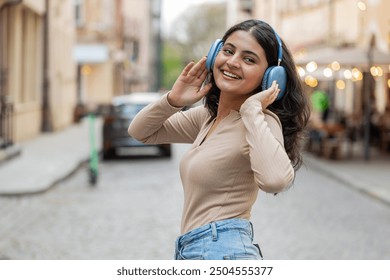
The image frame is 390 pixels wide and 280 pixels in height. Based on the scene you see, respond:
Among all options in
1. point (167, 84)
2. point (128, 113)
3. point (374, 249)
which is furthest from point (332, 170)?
point (167, 84)

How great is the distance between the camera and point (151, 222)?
35.1ft

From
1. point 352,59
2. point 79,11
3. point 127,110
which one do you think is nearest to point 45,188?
point 127,110

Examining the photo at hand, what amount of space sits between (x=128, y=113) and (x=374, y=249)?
12.5 meters

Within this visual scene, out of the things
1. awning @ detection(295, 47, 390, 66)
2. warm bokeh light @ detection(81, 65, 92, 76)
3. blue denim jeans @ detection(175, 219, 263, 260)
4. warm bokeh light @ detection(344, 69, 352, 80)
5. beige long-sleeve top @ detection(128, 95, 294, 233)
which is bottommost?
warm bokeh light @ detection(81, 65, 92, 76)

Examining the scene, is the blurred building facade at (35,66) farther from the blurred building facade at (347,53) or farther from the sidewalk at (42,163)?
the blurred building facade at (347,53)

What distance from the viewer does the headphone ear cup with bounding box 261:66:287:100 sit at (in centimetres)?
293

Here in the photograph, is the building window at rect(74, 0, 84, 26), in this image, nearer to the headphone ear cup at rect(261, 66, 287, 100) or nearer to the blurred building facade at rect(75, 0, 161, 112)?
the blurred building facade at rect(75, 0, 161, 112)

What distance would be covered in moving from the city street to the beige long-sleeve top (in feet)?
17.4

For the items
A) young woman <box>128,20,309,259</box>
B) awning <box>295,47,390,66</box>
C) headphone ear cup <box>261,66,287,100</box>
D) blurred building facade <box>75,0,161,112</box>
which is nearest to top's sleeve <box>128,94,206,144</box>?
young woman <box>128,20,309,259</box>

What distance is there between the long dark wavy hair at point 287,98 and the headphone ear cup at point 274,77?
75mm

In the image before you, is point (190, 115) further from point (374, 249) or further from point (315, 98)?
point (315, 98)

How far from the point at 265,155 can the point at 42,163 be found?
→ 15925mm

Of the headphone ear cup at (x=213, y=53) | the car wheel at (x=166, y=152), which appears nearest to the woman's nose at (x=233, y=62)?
the headphone ear cup at (x=213, y=53)

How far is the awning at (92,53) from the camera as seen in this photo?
47.1 meters
